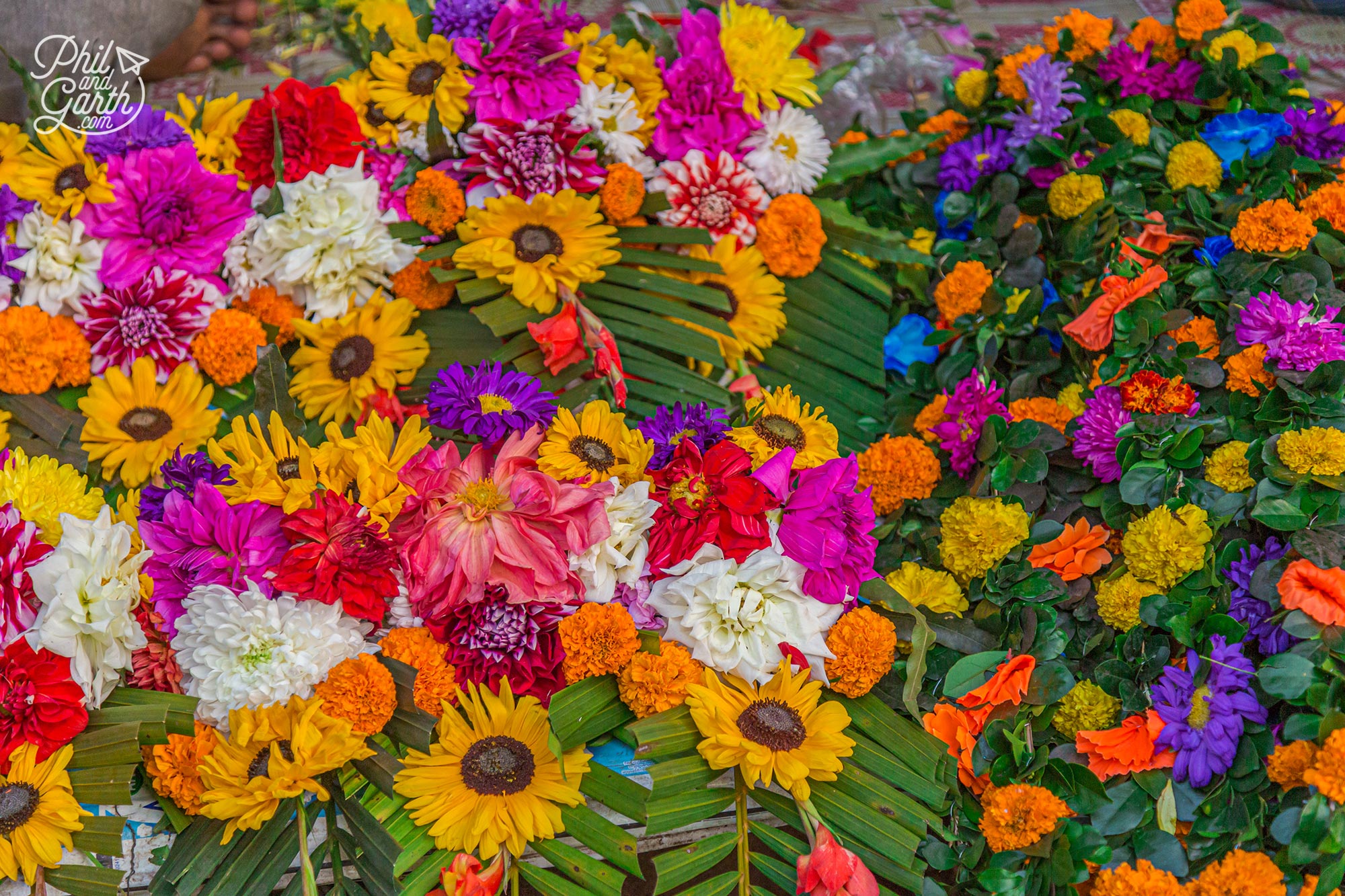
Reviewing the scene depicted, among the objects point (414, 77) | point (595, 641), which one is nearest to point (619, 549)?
point (595, 641)

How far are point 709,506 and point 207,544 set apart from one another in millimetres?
508

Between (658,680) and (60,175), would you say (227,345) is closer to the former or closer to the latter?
(60,175)

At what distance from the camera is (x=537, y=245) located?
1.39 m

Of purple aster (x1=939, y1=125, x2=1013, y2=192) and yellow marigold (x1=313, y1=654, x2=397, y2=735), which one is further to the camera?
purple aster (x1=939, y1=125, x2=1013, y2=192)

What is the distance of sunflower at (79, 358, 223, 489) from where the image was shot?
1.33 m

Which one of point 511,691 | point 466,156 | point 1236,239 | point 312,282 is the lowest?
point 511,691

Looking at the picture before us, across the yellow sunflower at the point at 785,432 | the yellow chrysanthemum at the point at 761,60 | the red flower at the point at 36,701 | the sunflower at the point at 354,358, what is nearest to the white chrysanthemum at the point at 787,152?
the yellow chrysanthemum at the point at 761,60

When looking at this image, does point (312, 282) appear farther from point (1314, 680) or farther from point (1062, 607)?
point (1314, 680)

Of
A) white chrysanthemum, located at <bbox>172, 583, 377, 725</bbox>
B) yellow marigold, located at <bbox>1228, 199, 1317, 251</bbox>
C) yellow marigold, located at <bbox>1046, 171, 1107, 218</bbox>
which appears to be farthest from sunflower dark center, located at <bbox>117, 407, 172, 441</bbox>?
yellow marigold, located at <bbox>1228, 199, 1317, 251</bbox>

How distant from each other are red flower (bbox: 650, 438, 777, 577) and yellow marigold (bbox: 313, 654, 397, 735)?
30cm

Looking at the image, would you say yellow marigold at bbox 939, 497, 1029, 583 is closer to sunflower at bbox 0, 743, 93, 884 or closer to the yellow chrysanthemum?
the yellow chrysanthemum

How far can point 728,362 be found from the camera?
1469 mm

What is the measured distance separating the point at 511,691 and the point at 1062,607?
63 cm

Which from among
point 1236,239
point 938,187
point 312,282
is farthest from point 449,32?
point 1236,239
